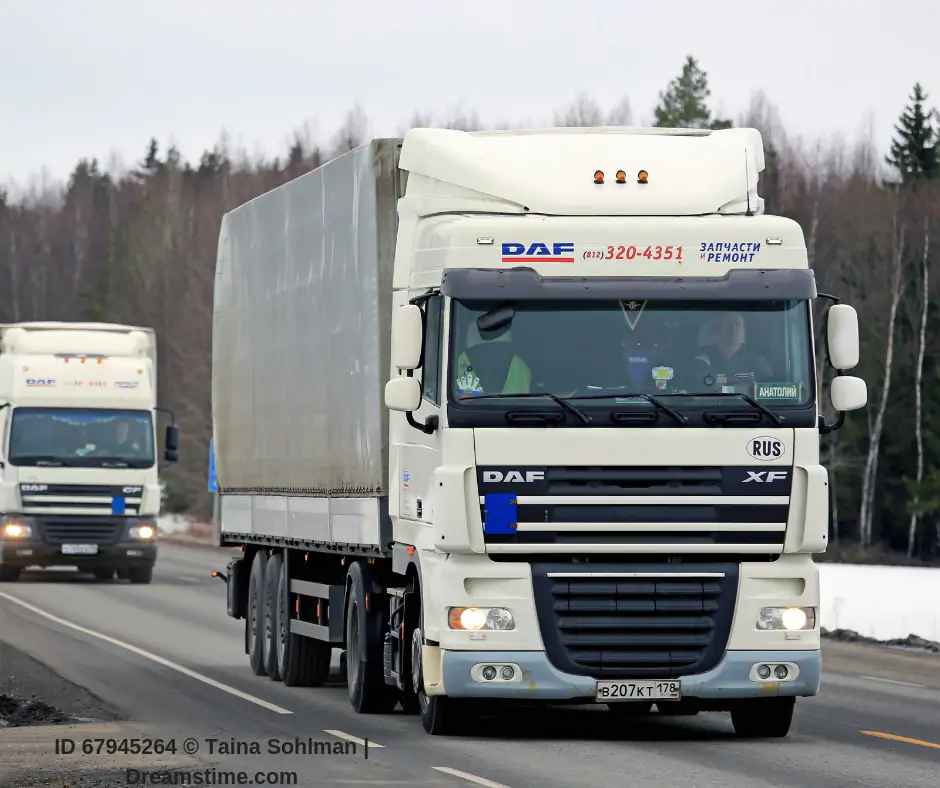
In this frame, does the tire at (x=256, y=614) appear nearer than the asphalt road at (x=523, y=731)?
No

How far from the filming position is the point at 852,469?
69.2 m

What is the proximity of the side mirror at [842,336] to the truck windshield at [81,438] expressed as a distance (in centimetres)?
2242

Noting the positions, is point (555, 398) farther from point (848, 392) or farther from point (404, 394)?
point (848, 392)

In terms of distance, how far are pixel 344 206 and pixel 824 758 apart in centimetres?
567

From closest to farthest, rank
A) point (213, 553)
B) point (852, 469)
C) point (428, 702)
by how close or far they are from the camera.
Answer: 1. point (428, 702)
2. point (213, 553)
3. point (852, 469)

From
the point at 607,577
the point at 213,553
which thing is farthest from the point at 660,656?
the point at 213,553

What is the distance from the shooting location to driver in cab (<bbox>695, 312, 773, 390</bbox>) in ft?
42.9

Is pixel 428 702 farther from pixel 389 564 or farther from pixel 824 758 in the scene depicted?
pixel 824 758

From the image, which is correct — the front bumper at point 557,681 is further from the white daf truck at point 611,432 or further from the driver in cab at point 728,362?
the driver in cab at point 728,362

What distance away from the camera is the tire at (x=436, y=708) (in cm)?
1372

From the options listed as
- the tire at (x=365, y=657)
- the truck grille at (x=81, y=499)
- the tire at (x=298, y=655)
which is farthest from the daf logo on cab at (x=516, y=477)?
the truck grille at (x=81, y=499)

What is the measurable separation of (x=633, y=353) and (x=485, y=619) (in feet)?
6.12

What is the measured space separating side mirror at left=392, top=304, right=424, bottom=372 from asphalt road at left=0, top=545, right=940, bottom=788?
2409mm

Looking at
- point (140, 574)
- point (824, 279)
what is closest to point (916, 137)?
point (824, 279)
